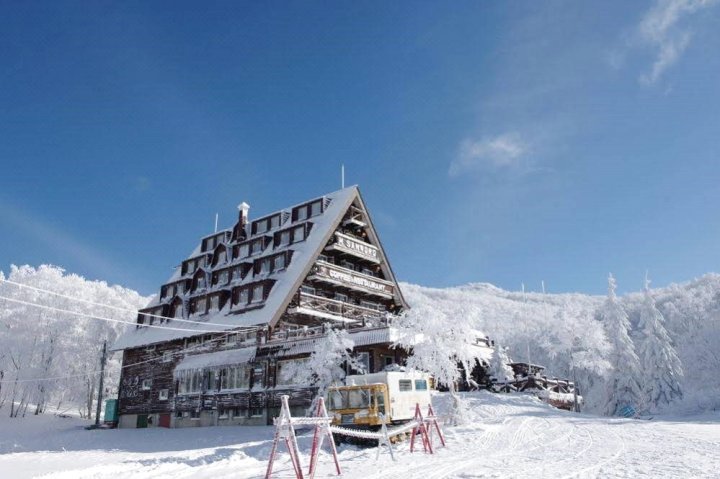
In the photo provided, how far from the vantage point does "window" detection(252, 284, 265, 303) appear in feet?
119

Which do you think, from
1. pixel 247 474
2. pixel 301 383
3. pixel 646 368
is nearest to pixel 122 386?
pixel 301 383

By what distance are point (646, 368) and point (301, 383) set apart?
29.4 metres

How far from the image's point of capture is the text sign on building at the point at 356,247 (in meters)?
38.1

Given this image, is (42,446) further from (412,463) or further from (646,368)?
(646,368)

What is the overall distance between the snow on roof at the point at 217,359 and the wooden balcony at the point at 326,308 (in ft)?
12.7

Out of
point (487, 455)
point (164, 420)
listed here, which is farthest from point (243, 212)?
point (487, 455)

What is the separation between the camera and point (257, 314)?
34.0m

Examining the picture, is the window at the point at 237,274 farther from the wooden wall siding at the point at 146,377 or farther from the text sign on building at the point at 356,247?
the text sign on building at the point at 356,247

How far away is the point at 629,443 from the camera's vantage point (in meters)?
18.7

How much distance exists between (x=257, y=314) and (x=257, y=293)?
2.97m

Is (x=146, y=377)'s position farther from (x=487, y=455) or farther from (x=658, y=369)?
(x=658, y=369)

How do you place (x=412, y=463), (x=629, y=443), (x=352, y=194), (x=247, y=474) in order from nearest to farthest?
(x=247, y=474) < (x=412, y=463) < (x=629, y=443) < (x=352, y=194)

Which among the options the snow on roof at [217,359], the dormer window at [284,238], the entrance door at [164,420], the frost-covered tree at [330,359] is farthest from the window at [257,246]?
the frost-covered tree at [330,359]

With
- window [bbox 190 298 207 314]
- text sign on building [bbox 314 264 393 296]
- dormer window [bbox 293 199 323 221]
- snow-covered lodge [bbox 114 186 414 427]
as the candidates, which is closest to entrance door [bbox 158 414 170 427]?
snow-covered lodge [bbox 114 186 414 427]
